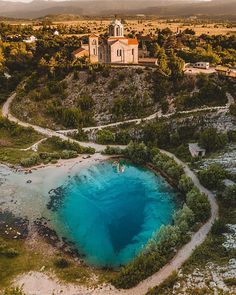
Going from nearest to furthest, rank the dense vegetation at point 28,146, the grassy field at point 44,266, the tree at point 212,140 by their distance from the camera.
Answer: the grassy field at point 44,266
the tree at point 212,140
the dense vegetation at point 28,146

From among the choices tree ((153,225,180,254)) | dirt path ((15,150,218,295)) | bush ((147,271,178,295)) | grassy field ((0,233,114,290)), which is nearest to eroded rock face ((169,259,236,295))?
bush ((147,271,178,295))

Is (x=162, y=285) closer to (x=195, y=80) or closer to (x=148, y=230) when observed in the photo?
(x=148, y=230)

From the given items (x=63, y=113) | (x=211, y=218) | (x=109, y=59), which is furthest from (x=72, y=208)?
(x=109, y=59)

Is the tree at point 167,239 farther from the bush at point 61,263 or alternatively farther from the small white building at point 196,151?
the small white building at point 196,151

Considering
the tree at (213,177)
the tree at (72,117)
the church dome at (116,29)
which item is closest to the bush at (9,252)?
the tree at (213,177)

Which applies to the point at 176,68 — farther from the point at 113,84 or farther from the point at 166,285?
the point at 166,285

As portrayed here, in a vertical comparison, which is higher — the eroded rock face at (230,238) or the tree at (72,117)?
the tree at (72,117)

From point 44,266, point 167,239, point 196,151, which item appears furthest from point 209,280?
point 196,151
